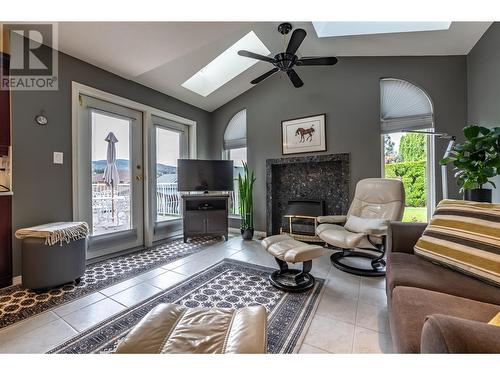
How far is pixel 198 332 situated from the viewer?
2.88 ft

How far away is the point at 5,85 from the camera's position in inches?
82.0

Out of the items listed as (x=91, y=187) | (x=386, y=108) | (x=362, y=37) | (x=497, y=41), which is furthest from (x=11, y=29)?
(x=497, y=41)

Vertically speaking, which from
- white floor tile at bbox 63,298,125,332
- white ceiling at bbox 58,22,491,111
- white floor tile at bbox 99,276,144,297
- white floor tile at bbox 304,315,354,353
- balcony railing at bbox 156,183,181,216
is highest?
white ceiling at bbox 58,22,491,111

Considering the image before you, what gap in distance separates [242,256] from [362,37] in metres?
3.09

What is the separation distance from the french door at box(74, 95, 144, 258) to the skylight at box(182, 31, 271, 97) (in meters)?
1.07

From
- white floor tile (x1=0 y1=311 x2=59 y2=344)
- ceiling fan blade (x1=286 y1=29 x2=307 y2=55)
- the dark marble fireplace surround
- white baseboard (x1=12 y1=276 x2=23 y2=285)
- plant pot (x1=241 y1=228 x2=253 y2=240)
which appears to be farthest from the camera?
plant pot (x1=241 y1=228 x2=253 y2=240)

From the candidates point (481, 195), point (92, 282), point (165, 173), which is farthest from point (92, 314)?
point (481, 195)

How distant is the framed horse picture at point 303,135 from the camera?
3456 mm

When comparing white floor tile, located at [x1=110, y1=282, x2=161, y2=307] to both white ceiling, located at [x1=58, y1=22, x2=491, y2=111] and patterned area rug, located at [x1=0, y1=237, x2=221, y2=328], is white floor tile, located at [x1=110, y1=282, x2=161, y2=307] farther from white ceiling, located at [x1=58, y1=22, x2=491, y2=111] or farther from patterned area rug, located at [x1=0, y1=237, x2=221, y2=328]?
white ceiling, located at [x1=58, y1=22, x2=491, y2=111]

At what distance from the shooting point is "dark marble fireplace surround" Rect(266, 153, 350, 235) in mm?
3343

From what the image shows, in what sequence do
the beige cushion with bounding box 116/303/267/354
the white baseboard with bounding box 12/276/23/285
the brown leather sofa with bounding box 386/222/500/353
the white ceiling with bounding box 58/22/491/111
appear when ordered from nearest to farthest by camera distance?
the brown leather sofa with bounding box 386/222/500/353 < the beige cushion with bounding box 116/303/267/354 < the white baseboard with bounding box 12/276/23/285 < the white ceiling with bounding box 58/22/491/111

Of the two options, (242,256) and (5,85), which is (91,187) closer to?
(5,85)

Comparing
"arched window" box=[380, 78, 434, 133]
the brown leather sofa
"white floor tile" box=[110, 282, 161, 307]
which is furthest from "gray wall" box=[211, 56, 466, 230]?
"white floor tile" box=[110, 282, 161, 307]

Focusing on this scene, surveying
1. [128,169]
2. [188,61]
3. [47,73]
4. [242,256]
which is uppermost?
[188,61]
